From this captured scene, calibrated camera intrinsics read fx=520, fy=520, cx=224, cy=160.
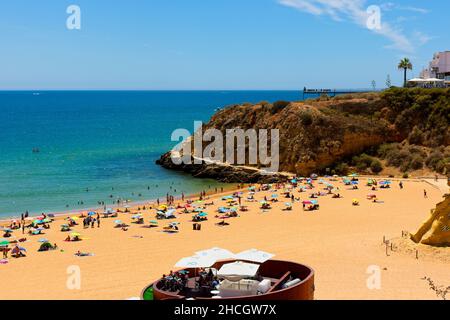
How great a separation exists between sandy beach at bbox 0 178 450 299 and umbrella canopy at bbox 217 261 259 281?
17.0 feet

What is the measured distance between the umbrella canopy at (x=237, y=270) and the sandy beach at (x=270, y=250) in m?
5.19

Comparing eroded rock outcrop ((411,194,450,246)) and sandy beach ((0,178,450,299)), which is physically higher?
eroded rock outcrop ((411,194,450,246))

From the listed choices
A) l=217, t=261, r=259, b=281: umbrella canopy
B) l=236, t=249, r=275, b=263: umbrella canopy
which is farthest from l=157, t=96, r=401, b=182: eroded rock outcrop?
l=217, t=261, r=259, b=281: umbrella canopy

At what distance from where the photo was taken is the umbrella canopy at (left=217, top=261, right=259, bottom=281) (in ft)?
43.7

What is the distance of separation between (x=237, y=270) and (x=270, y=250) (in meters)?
11.4

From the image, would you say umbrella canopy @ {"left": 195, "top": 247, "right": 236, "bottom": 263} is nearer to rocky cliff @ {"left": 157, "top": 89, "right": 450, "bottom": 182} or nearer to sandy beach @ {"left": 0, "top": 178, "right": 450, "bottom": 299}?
sandy beach @ {"left": 0, "top": 178, "right": 450, "bottom": 299}

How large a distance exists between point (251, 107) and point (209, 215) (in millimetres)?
31803

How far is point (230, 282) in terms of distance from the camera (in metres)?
12.8

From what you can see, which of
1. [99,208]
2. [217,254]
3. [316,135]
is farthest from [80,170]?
[217,254]

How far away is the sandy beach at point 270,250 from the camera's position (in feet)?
63.6

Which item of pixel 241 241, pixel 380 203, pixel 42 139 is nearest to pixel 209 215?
pixel 241 241

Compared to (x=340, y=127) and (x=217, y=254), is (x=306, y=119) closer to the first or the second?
(x=340, y=127)

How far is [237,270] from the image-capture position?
13.6m
